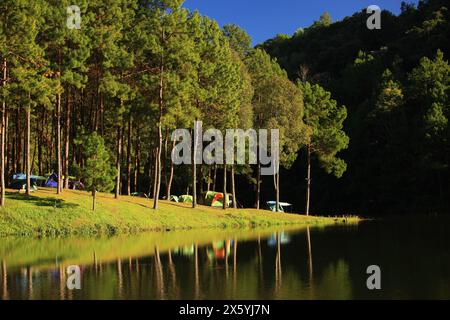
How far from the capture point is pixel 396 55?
103125 mm

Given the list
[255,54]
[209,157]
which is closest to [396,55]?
[255,54]

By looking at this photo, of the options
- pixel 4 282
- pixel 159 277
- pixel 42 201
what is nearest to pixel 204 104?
pixel 42 201

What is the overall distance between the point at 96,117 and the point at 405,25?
8313 cm

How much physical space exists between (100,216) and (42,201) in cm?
419

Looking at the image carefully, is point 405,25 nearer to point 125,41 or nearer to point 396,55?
→ point 396,55

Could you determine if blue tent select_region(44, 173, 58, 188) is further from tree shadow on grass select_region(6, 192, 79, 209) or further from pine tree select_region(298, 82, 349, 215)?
pine tree select_region(298, 82, 349, 215)

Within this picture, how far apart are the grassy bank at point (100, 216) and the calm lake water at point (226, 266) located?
8.78ft

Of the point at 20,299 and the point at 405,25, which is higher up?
the point at 405,25

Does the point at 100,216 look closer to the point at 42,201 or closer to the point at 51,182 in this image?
the point at 42,201

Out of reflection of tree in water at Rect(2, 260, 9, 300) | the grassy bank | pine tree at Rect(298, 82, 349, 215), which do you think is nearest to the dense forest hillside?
pine tree at Rect(298, 82, 349, 215)

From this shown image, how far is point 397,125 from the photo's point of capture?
88.1m

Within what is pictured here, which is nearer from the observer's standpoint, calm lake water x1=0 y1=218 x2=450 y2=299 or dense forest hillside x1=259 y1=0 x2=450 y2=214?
calm lake water x1=0 y1=218 x2=450 y2=299

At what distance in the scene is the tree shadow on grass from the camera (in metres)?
41.5
